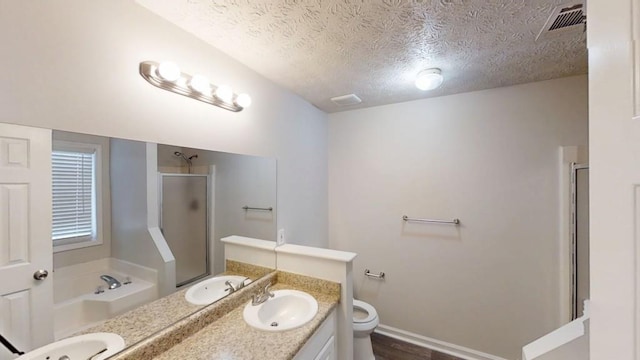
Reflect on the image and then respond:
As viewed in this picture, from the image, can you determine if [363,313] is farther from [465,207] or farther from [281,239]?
[465,207]

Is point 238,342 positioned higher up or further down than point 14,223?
further down

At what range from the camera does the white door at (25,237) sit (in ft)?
2.58

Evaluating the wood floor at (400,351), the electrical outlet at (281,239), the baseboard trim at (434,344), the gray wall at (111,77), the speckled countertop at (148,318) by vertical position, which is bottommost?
the wood floor at (400,351)

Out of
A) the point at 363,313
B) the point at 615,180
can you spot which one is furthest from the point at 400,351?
the point at 615,180

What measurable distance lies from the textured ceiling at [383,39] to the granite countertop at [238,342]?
1.58 meters

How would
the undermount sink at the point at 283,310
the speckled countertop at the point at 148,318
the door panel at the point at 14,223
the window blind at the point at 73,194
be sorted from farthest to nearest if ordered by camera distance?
the undermount sink at the point at 283,310
the speckled countertop at the point at 148,318
the window blind at the point at 73,194
the door panel at the point at 14,223

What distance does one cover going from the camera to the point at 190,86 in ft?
4.27

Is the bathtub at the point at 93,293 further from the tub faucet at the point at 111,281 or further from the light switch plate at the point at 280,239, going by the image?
the light switch plate at the point at 280,239

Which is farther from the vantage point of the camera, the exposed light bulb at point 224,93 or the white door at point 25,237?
the exposed light bulb at point 224,93

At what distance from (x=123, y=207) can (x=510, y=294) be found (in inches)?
109

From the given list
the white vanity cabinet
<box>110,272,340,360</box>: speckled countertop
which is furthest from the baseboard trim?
<box>110,272,340,360</box>: speckled countertop

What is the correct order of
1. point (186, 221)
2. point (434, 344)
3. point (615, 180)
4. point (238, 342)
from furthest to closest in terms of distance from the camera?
1. point (434, 344)
2. point (186, 221)
3. point (238, 342)
4. point (615, 180)

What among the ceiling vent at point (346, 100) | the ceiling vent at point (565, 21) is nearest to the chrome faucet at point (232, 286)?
the ceiling vent at point (346, 100)

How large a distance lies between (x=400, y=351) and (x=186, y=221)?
220 cm
